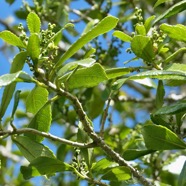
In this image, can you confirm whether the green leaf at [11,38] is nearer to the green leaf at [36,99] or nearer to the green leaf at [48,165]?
the green leaf at [36,99]

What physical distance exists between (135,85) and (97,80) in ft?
8.14

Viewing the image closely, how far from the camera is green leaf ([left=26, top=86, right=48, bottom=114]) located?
1.60 meters

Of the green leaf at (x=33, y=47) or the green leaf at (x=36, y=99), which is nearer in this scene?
the green leaf at (x=33, y=47)

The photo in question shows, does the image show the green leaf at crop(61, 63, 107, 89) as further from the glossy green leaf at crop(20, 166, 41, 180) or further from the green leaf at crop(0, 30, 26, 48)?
the glossy green leaf at crop(20, 166, 41, 180)

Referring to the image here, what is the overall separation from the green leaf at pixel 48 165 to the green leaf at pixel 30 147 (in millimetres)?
25


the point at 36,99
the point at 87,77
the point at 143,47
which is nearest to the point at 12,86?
the point at 36,99

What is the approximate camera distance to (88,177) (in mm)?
1666

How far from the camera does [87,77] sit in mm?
1481

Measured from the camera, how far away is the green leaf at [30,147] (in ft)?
5.16

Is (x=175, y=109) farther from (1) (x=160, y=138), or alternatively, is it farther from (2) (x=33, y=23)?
(2) (x=33, y=23)

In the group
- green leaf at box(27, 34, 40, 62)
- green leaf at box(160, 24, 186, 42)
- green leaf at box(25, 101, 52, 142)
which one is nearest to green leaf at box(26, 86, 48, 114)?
green leaf at box(25, 101, 52, 142)

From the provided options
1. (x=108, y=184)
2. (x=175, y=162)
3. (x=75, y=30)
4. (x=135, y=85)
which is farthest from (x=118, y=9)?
(x=108, y=184)

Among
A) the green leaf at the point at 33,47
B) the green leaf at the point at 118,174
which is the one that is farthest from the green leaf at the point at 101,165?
the green leaf at the point at 33,47

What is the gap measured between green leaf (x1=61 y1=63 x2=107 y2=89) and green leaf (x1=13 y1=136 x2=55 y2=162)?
196 mm
